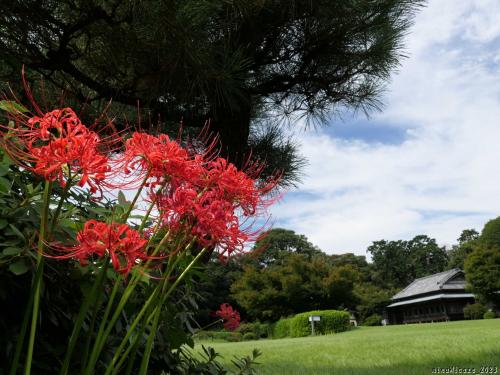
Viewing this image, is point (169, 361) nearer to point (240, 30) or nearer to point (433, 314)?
point (240, 30)

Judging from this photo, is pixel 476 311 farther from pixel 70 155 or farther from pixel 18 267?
pixel 70 155

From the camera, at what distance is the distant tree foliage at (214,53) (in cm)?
354

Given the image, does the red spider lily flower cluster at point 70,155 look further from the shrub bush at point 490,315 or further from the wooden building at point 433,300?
the wooden building at point 433,300

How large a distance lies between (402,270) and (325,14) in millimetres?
55678

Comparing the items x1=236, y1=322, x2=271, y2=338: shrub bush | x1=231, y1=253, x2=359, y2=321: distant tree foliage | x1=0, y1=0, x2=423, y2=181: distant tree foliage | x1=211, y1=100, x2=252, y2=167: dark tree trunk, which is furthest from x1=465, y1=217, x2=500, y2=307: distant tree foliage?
x1=211, y1=100, x2=252, y2=167: dark tree trunk

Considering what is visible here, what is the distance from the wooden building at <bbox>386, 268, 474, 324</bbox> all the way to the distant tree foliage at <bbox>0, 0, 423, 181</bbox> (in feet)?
108

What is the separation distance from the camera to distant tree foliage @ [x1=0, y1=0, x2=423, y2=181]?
3545 millimetres

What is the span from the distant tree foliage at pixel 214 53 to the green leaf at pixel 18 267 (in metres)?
2.32

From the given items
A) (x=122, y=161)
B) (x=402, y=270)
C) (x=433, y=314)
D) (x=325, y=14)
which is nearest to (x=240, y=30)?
(x=325, y=14)

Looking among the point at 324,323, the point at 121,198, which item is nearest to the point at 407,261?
the point at 324,323

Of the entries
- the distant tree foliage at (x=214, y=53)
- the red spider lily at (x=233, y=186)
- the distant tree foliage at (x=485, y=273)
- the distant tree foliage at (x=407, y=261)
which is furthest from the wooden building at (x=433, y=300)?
the red spider lily at (x=233, y=186)

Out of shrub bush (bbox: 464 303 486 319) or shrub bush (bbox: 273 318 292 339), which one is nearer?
shrub bush (bbox: 273 318 292 339)

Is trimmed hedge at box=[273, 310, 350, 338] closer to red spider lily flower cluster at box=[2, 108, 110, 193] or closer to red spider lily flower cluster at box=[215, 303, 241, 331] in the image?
red spider lily flower cluster at box=[215, 303, 241, 331]

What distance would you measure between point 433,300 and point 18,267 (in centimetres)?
3822
